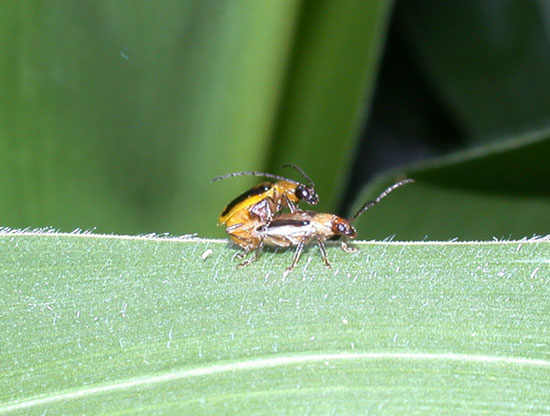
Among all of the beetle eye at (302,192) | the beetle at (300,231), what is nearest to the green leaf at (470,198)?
the beetle eye at (302,192)

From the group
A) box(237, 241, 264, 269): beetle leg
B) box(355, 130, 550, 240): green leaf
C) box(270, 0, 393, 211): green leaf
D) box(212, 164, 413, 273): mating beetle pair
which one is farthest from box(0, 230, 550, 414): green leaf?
box(270, 0, 393, 211): green leaf

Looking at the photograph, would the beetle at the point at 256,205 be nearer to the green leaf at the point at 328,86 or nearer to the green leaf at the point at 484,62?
the green leaf at the point at 328,86

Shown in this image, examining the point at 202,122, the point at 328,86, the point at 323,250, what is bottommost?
the point at 323,250

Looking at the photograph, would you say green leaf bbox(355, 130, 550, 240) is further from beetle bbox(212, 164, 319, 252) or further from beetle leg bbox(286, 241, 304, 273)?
beetle leg bbox(286, 241, 304, 273)

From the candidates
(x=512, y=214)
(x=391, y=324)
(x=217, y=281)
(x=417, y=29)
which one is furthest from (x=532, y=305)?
(x=417, y=29)

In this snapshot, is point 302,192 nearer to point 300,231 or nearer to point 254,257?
point 300,231

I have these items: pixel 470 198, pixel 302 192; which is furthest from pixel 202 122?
pixel 470 198

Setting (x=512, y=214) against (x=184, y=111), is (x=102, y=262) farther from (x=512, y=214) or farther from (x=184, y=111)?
(x=512, y=214)
